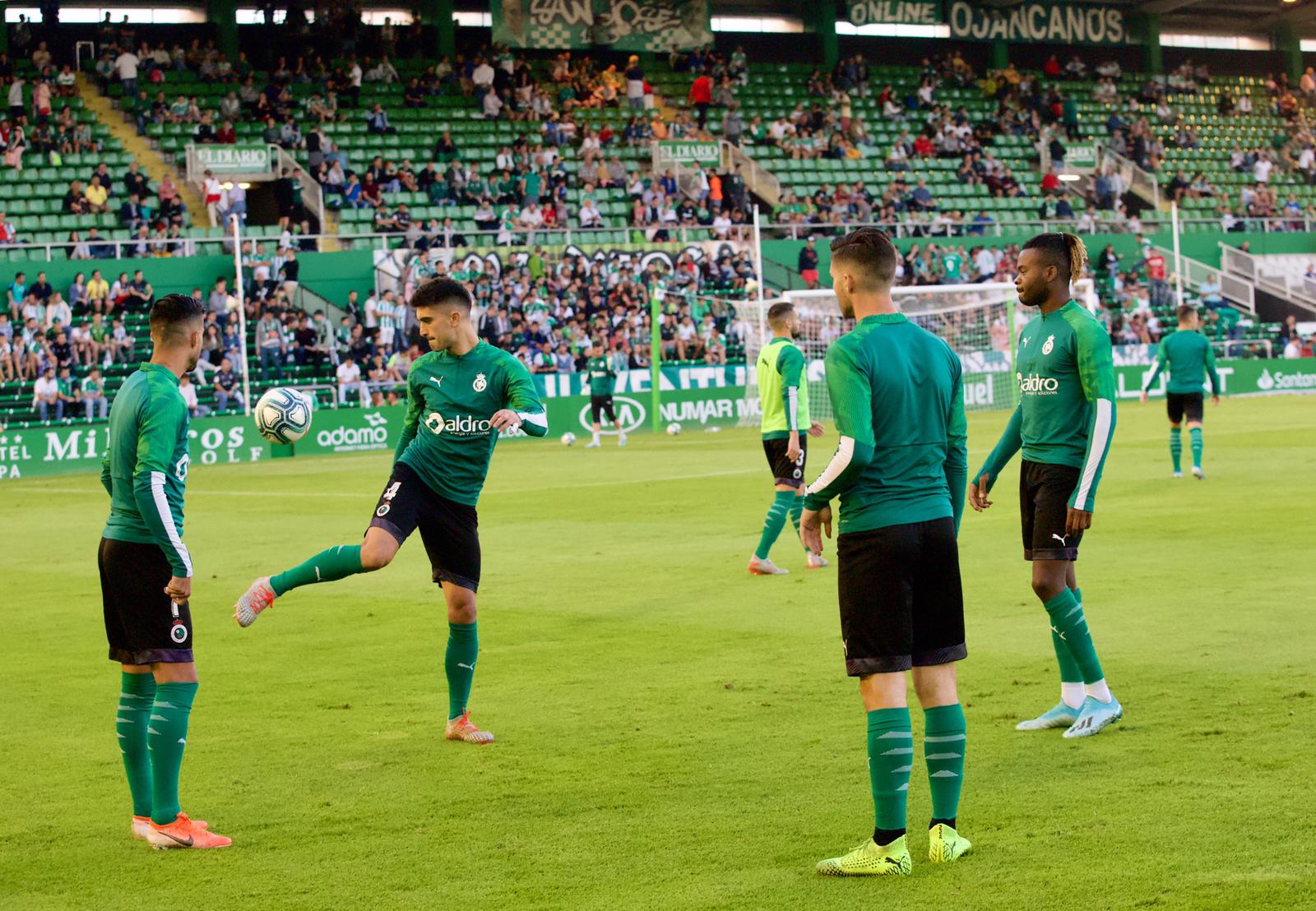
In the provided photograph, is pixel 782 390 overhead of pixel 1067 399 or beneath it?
beneath

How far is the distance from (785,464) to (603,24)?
3671cm

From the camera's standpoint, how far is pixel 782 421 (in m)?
13.9

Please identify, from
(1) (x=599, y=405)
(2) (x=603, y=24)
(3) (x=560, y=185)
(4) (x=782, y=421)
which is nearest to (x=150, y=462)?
(4) (x=782, y=421)

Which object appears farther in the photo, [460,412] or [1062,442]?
[460,412]

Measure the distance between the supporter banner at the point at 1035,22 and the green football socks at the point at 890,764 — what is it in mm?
52739

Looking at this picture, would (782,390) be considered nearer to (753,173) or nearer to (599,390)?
(599,390)

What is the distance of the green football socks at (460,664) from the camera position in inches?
316

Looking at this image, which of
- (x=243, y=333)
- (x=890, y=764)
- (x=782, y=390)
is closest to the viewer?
(x=890, y=764)

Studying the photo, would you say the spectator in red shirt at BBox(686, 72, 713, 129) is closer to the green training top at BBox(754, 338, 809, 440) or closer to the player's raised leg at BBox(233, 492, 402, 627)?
the green training top at BBox(754, 338, 809, 440)

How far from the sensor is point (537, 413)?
307 inches

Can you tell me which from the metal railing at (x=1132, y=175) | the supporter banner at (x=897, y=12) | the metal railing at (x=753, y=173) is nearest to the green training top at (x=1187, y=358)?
the metal railing at (x=753, y=173)

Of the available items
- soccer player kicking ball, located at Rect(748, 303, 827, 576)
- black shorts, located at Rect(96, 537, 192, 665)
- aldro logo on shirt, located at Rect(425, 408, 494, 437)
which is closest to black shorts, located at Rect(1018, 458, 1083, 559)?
aldro logo on shirt, located at Rect(425, 408, 494, 437)

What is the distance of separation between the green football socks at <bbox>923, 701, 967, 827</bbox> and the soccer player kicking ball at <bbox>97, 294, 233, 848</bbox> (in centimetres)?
275

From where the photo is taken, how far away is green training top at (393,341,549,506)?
7.93 metres
